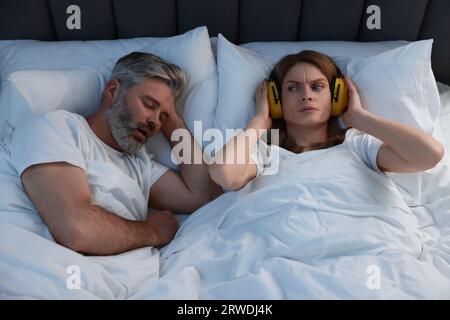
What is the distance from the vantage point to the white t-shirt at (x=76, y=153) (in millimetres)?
1080

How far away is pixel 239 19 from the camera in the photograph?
1576 millimetres

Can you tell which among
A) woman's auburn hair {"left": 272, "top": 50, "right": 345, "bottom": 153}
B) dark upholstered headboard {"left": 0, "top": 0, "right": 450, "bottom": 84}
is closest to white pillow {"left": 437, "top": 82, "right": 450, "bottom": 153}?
dark upholstered headboard {"left": 0, "top": 0, "right": 450, "bottom": 84}

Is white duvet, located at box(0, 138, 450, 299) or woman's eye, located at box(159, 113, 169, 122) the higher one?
woman's eye, located at box(159, 113, 169, 122)

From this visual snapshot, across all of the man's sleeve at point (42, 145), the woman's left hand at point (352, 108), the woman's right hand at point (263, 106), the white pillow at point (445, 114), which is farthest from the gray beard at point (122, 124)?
the white pillow at point (445, 114)

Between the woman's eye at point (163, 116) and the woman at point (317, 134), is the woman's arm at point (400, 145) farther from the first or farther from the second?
the woman's eye at point (163, 116)

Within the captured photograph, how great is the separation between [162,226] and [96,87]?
535mm

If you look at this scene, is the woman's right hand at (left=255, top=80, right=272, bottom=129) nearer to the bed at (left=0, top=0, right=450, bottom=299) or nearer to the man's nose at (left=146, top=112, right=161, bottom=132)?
the bed at (left=0, top=0, right=450, bottom=299)

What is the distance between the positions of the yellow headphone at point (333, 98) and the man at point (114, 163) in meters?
0.28

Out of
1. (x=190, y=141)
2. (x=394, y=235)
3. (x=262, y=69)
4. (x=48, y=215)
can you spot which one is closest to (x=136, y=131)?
(x=190, y=141)

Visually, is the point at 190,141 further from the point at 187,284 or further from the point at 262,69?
the point at 187,284

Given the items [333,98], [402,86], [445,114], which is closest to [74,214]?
[333,98]

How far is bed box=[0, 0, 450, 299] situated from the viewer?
3.03ft

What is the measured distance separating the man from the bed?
5 centimetres
